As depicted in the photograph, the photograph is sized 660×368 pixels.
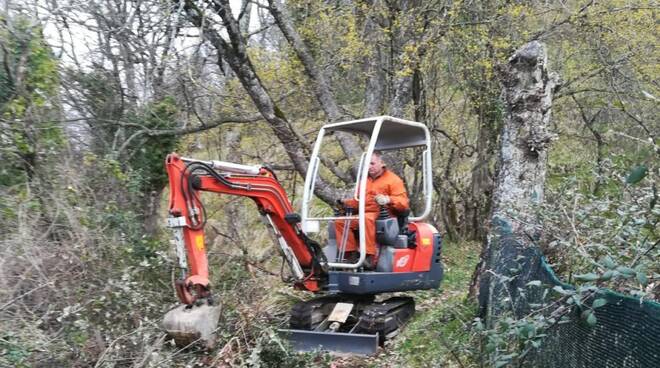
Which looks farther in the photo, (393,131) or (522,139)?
(393,131)

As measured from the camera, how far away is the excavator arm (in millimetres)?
5957

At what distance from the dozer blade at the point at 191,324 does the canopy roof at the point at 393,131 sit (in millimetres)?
2597

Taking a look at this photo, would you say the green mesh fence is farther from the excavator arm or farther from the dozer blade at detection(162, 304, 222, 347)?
the excavator arm

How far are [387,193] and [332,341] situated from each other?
5.55ft

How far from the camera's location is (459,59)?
11406 mm

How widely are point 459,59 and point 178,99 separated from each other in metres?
4.70

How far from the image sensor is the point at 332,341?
6641 millimetres

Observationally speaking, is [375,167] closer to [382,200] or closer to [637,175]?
[382,200]

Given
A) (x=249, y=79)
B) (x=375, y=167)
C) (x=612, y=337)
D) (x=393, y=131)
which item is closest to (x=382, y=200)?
(x=375, y=167)

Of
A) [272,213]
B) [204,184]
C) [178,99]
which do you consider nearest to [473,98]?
[178,99]

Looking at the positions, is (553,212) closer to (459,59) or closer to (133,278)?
(133,278)

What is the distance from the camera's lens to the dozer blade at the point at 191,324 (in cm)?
584

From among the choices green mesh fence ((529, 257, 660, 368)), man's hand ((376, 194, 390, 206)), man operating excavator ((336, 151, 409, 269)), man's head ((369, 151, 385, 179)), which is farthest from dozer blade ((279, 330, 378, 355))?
green mesh fence ((529, 257, 660, 368))

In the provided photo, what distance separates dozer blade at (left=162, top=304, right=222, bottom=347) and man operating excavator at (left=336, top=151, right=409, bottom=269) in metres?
1.89
